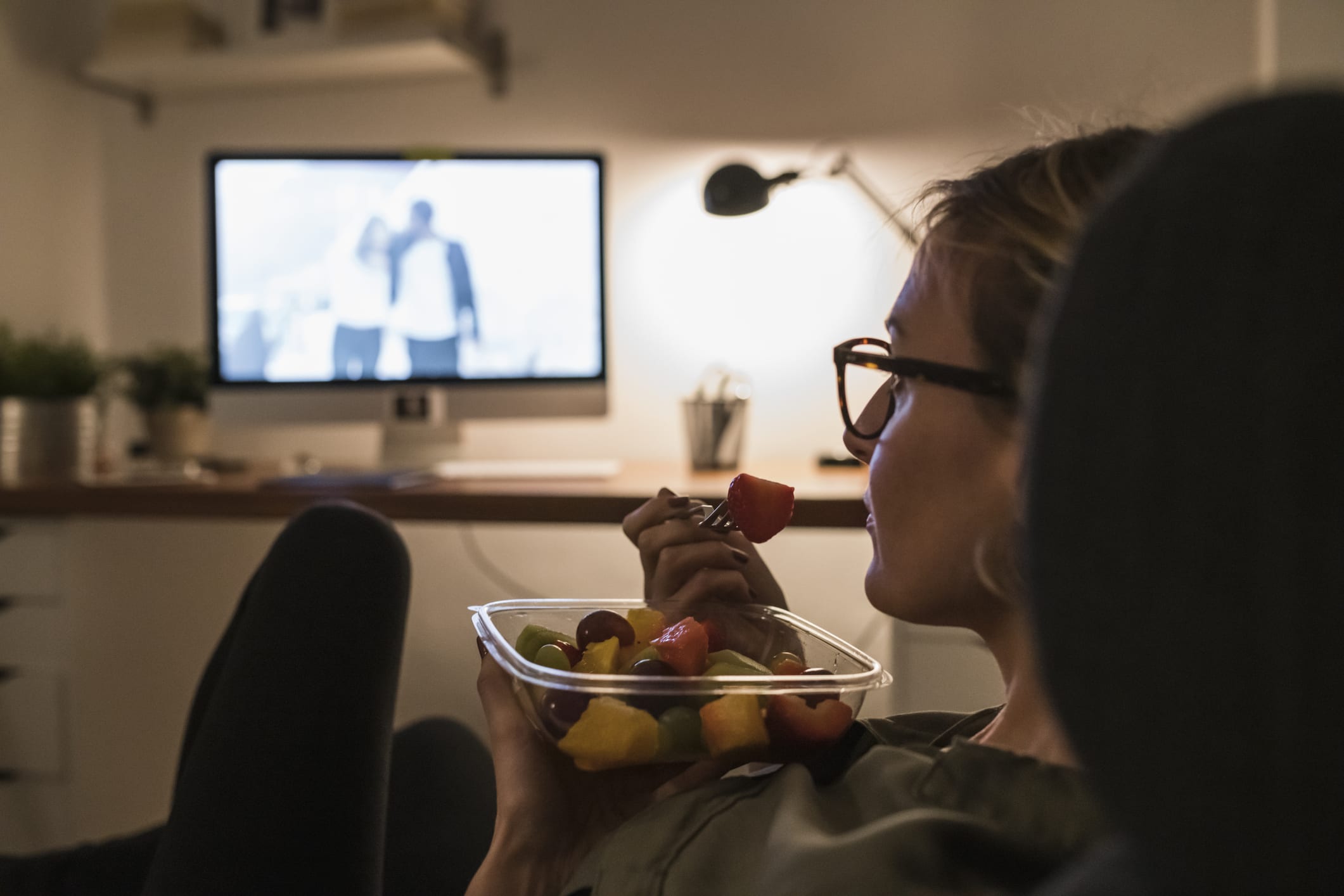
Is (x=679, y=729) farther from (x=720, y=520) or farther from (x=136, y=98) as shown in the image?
(x=136, y=98)

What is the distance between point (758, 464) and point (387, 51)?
110cm

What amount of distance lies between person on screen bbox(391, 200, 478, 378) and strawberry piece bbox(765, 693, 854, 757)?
144 centimetres

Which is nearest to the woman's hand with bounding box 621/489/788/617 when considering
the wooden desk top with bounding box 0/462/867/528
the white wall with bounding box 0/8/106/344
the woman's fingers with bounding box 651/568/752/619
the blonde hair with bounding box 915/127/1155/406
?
the woman's fingers with bounding box 651/568/752/619

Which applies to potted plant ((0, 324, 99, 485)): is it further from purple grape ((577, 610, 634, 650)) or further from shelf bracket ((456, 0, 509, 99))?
purple grape ((577, 610, 634, 650))

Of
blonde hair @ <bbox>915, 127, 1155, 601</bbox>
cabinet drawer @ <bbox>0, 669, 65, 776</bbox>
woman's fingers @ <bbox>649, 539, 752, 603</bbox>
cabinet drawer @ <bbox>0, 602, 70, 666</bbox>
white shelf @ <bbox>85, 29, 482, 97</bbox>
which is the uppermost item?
white shelf @ <bbox>85, 29, 482, 97</bbox>

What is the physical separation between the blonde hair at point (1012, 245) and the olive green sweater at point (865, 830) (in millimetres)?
132

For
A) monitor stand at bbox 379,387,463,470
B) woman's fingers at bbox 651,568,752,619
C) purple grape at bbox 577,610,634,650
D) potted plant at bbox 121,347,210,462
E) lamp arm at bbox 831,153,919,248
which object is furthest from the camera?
potted plant at bbox 121,347,210,462

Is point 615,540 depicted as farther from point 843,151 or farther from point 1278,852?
point 1278,852

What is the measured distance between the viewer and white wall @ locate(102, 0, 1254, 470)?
2031 mm

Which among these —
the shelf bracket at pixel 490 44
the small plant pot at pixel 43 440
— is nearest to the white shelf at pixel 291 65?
the shelf bracket at pixel 490 44

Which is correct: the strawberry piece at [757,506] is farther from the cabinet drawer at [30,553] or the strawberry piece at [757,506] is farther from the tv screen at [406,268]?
the cabinet drawer at [30,553]

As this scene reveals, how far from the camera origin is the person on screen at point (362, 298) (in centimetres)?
188

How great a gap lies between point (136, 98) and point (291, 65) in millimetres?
474

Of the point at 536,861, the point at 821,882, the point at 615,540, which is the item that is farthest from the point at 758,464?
the point at 821,882
